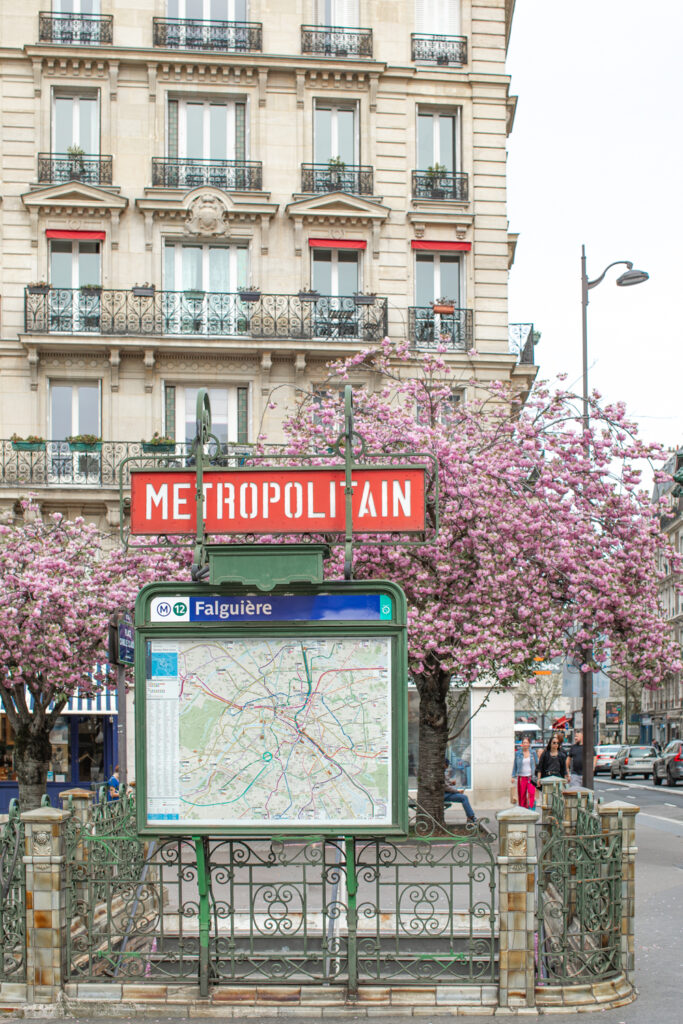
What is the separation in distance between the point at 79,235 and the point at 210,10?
249 inches

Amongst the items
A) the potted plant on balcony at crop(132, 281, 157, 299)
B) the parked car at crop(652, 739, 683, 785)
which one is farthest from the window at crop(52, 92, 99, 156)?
the parked car at crop(652, 739, 683, 785)

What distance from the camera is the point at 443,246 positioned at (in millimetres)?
31875

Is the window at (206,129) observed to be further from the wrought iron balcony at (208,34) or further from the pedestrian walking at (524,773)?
the pedestrian walking at (524,773)

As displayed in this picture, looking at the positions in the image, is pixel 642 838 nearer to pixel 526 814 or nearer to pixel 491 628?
pixel 491 628

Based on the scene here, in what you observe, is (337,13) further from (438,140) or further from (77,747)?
(77,747)

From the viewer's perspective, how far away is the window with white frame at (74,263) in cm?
3106

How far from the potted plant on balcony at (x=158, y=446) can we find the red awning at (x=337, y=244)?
572 centimetres

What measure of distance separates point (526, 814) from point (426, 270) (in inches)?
944

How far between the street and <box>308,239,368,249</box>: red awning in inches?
565

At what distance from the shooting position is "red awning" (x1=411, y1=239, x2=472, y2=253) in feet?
104

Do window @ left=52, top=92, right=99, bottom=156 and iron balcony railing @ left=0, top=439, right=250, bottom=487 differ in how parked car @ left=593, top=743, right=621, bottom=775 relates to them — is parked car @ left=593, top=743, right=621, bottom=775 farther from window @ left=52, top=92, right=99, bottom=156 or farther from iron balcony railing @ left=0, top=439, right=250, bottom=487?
window @ left=52, top=92, right=99, bottom=156

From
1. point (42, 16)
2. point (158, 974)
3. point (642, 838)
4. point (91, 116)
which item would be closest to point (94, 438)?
point (91, 116)

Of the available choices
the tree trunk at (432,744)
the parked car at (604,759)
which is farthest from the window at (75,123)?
the parked car at (604,759)

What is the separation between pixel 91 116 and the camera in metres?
31.5
